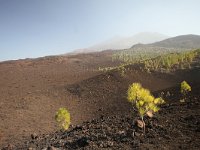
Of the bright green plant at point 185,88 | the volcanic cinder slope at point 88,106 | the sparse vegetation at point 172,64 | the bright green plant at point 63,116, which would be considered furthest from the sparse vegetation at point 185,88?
Result: the sparse vegetation at point 172,64

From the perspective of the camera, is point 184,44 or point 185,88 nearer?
point 185,88

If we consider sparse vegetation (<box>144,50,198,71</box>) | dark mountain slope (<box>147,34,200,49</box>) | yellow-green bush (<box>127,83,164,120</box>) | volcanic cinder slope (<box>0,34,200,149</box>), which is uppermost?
dark mountain slope (<box>147,34,200,49</box>)

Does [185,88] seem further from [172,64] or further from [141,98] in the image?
[172,64]

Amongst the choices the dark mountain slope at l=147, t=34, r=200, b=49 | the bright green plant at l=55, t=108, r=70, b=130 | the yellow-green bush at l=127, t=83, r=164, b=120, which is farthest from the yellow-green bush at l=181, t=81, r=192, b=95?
the dark mountain slope at l=147, t=34, r=200, b=49

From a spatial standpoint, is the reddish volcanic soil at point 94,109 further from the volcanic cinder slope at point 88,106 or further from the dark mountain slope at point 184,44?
the dark mountain slope at point 184,44

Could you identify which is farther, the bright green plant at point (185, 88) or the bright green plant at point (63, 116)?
the bright green plant at point (185, 88)

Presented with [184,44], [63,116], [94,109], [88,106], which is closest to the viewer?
[63,116]

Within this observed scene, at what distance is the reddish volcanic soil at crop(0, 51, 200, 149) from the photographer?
19.3m

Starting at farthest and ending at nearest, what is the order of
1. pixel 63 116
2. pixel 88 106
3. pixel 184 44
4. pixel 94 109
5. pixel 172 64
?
pixel 184 44
pixel 172 64
pixel 88 106
pixel 94 109
pixel 63 116

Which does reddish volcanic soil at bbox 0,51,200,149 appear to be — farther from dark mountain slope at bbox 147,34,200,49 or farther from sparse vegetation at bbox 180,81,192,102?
dark mountain slope at bbox 147,34,200,49

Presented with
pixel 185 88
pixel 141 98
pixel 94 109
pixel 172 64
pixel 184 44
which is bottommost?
pixel 94 109

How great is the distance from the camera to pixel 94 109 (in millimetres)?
37719

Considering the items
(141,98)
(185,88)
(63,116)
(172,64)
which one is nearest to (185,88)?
(185,88)

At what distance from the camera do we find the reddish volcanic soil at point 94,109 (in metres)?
19.3
